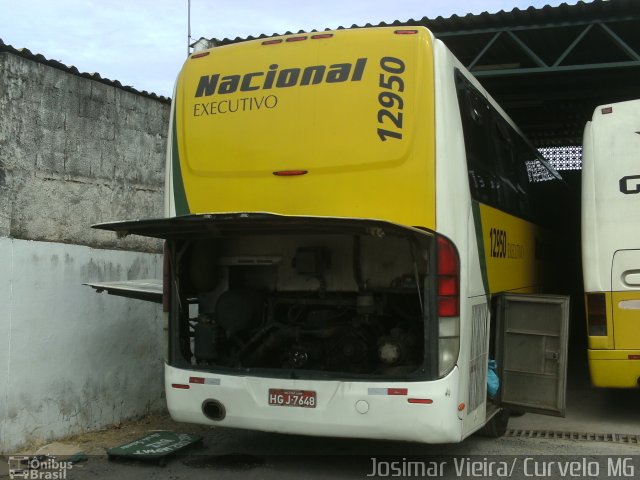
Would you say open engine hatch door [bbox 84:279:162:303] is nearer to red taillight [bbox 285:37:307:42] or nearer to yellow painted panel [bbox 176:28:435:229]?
yellow painted panel [bbox 176:28:435:229]

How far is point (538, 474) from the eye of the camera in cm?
586

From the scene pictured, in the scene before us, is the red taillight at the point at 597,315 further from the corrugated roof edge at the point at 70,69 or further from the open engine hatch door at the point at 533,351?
the corrugated roof edge at the point at 70,69

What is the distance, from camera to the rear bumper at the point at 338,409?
5.11 metres

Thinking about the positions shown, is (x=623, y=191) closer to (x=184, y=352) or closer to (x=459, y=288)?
(x=459, y=288)

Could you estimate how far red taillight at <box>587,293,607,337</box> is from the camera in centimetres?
718

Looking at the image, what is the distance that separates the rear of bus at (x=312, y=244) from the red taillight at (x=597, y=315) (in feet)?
7.57

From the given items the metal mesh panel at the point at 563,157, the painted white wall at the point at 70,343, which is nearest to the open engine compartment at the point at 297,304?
the painted white wall at the point at 70,343

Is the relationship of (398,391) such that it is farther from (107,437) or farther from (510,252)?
(107,437)

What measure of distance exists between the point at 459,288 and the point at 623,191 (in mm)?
2950

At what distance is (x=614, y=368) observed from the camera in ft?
23.3

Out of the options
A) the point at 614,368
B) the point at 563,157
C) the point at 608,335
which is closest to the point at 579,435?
the point at 614,368

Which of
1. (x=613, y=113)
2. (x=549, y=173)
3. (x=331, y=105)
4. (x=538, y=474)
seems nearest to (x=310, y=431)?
(x=538, y=474)

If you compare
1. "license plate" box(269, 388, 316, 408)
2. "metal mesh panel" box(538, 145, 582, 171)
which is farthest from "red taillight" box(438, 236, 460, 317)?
"metal mesh panel" box(538, 145, 582, 171)

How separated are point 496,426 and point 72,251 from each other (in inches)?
182
